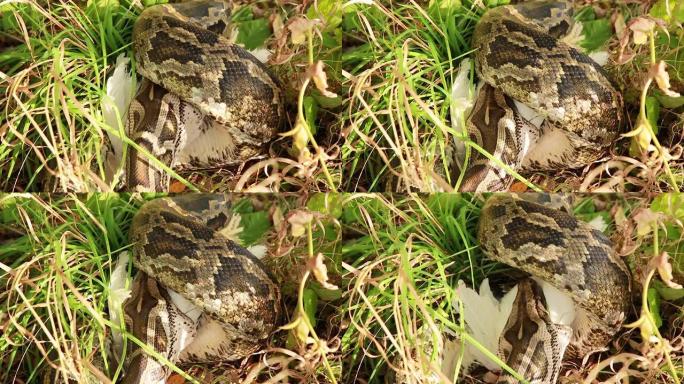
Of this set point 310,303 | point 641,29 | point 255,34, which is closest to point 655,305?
point 641,29

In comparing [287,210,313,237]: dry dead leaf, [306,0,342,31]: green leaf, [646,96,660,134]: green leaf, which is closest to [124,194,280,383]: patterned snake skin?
[287,210,313,237]: dry dead leaf

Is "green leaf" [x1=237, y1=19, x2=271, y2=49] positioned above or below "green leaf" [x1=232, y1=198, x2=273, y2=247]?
above

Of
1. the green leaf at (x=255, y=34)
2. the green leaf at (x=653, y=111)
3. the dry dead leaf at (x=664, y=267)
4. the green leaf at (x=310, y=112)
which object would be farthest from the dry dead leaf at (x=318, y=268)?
the green leaf at (x=653, y=111)

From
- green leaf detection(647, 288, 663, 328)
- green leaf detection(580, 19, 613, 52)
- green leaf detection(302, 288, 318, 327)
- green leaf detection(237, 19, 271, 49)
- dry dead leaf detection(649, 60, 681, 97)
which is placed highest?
green leaf detection(237, 19, 271, 49)

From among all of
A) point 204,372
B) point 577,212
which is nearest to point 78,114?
point 204,372

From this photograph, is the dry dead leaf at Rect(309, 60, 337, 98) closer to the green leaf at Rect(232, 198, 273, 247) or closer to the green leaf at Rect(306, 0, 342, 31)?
the green leaf at Rect(306, 0, 342, 31)

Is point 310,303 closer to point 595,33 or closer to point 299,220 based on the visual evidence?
point 299,220

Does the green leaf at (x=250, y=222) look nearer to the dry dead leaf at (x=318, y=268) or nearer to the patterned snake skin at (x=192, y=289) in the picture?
the patterned snake skin at (x=192, y=289)
